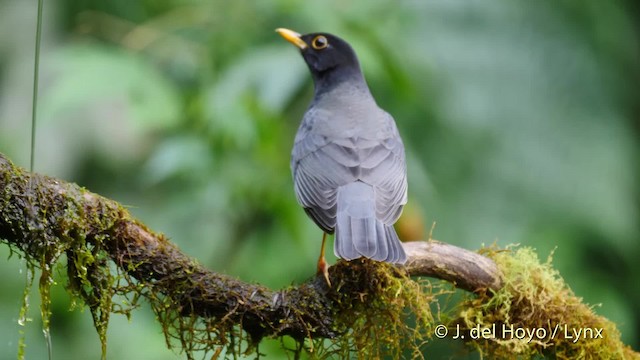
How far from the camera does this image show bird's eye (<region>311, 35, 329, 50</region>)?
16.0 feet

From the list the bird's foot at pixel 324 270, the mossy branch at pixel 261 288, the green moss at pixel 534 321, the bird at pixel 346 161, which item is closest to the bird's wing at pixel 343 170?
the bird at pixel 346 161

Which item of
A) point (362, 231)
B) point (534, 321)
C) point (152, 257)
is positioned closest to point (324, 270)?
point (362, 231)

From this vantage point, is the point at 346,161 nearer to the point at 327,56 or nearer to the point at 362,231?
the point at 362,231

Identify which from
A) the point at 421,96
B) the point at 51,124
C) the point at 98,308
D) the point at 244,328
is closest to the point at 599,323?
the point at 244,328

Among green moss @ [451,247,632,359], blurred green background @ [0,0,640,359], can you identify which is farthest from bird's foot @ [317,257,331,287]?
blurred green background @ [0,0,640,359]

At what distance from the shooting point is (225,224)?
488cm

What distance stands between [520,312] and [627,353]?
515mm

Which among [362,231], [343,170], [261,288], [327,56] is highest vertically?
[327,56]

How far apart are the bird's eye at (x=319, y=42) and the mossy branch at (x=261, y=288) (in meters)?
1.78

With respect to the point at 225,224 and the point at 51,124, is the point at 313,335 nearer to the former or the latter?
the point at 225,224

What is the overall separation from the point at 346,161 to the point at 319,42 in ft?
3.93

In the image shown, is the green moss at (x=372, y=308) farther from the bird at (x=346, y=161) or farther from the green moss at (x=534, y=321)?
the green moss at (x=534, y=321)

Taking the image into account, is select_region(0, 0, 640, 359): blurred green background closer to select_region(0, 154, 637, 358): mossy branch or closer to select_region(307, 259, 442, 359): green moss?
select_region(0, 154, 637, 358): mossy branch

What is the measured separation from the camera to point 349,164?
388 cm
